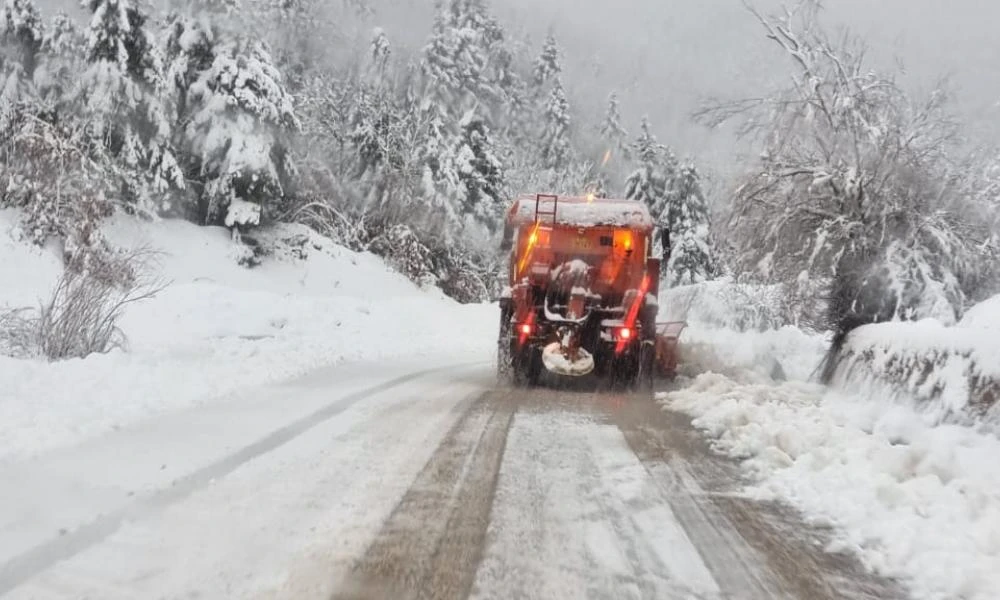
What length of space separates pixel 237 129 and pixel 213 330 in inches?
584

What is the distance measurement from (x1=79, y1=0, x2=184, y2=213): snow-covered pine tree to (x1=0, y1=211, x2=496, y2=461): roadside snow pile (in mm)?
1735

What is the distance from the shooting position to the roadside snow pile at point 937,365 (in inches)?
251

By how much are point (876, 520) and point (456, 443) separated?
3257 mm

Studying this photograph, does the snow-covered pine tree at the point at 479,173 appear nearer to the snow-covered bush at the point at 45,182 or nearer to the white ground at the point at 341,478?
the snow-covered bush at the point at 45,182

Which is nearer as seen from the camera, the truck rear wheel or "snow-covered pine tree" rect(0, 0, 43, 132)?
the truck rear wheel

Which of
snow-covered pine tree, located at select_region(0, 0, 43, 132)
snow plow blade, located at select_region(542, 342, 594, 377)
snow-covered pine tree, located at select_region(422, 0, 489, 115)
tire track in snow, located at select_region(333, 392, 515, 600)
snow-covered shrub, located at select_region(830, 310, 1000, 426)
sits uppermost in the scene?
snow-covered pine tree, located at select_region(422, 0, 489, 115)

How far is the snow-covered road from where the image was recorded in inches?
137

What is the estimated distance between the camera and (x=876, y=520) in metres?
4.46

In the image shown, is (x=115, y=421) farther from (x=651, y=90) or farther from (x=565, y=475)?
(x=651, y=90)

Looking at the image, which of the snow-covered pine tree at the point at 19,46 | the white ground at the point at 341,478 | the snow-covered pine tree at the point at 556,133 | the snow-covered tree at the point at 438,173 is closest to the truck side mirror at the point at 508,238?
the white ground at the point at 341,478

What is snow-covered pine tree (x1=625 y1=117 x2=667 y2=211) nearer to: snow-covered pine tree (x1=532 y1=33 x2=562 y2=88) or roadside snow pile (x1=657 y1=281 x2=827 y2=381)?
snow-covered pine tree (x1=532 y1=33 x2=562 y2=88)

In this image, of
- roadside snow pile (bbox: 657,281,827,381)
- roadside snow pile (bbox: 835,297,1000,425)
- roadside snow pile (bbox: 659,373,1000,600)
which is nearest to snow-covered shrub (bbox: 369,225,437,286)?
roadside snow pile (bbox: 657,281,827,381)

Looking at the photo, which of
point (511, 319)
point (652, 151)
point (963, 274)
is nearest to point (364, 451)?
point (511, 319)

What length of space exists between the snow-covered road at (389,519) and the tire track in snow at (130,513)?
13 millimetres
